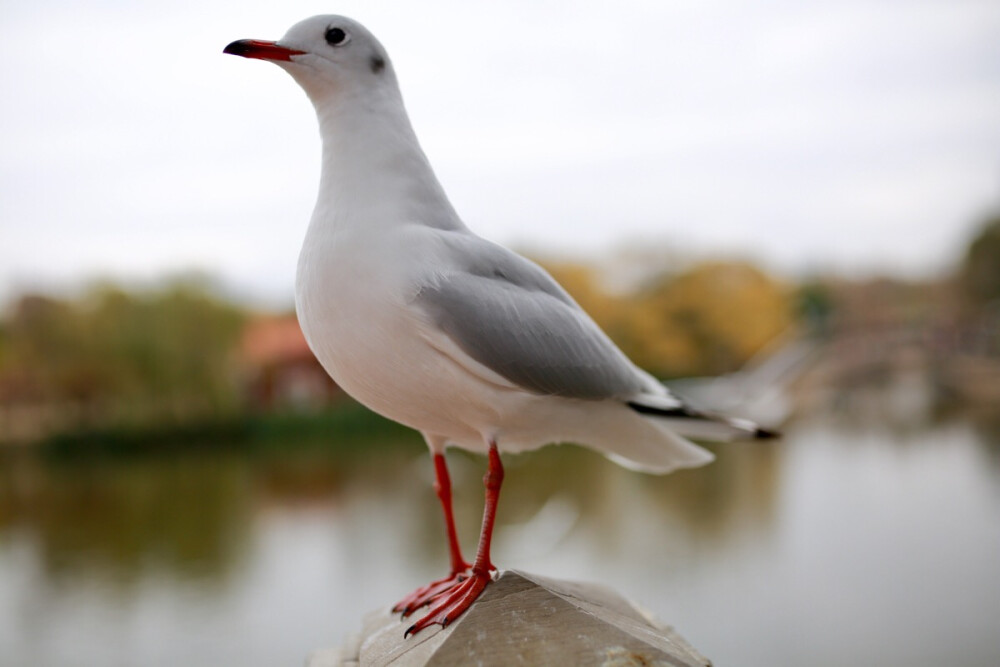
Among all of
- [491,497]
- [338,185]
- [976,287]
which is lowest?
[976,287]

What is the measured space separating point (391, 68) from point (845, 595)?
5.36 metres

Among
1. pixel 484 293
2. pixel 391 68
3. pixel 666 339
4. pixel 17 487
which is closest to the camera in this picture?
pixel 484 293

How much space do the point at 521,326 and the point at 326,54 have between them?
536mm

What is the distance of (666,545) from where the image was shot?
6.63m

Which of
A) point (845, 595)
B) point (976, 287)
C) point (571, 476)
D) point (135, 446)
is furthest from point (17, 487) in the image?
point (976, 287)

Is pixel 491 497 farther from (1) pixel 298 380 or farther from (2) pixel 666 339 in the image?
(2) pixel 666 339

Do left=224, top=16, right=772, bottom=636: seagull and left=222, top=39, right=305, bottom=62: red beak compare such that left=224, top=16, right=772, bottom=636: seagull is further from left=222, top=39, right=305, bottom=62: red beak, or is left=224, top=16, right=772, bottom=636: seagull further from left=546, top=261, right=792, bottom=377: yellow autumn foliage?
left=546, top=261, right=792, bottom=377: yellow autumn foliage

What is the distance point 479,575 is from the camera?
1.34 metres

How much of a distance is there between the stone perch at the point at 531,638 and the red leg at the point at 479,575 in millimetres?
14

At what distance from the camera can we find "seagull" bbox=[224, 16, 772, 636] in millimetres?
1218

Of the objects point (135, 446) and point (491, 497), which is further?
point (135, 446)

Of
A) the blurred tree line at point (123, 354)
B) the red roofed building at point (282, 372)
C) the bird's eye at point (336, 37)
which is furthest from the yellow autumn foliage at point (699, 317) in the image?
the bird's eye at point (336, 37)

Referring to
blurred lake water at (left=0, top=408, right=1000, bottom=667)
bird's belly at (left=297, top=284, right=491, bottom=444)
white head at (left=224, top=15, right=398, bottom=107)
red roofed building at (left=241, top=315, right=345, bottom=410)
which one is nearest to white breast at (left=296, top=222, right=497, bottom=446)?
bird's belly at (left=297, top=284, right=491, bottom=444)

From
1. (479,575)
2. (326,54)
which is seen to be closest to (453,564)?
(479,575)
